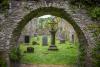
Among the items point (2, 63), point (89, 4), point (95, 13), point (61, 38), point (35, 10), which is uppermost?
point (89, 4)

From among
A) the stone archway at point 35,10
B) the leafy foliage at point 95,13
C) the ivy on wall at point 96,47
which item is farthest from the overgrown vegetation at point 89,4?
the ivy on wall at point 96,47

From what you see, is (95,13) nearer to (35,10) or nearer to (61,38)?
(35,10)

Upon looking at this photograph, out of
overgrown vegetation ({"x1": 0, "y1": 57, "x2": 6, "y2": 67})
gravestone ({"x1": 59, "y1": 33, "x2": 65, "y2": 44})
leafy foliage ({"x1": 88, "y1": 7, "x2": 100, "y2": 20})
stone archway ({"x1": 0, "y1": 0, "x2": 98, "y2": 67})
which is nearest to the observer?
overgrown vegetation ({"x1": 0, "y1": 57, "x2": 6, "y2": 67})

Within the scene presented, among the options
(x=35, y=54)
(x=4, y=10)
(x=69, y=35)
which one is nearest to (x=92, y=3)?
(x=4, y=10)

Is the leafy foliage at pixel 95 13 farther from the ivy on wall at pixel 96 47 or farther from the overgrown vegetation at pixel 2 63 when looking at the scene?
the overgrown vegetation at pixel 2 63

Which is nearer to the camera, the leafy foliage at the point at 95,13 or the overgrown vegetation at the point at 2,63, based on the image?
the overgrown vegetation at the point at 2,63

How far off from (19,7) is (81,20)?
275cm

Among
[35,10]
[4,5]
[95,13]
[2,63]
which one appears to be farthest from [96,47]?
[4,5]

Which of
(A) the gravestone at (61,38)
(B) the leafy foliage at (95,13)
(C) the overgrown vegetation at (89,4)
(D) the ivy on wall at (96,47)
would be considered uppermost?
(C) the overgrown vegetation at (89,4)

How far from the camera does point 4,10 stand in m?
10.1

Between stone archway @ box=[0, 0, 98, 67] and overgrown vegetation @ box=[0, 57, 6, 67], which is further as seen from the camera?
stone archway @ box=[0, 0, 98, 67]

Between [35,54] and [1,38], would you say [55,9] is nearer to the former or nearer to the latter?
[1,38]

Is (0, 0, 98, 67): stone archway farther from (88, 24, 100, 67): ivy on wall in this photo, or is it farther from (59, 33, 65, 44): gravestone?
(59, 33, 65, 44): gravestone

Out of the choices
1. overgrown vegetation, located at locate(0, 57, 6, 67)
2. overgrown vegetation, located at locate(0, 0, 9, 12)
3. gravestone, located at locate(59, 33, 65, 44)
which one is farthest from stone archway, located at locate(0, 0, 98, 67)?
gravestone, located at locate(59, 33, 65, 44)
